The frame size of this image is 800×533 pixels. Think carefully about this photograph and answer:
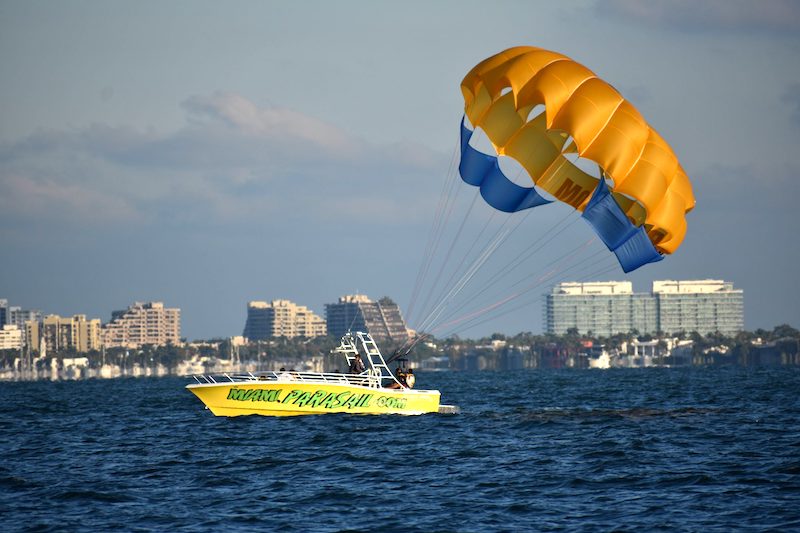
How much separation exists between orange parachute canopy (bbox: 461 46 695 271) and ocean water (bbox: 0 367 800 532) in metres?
6.12

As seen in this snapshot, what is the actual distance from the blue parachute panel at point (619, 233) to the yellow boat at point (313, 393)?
786 centimetres

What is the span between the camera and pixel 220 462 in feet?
97.7

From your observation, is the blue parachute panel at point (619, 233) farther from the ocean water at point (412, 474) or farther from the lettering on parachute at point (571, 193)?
the ocean water at point (412, 474)

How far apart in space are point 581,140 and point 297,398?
12404 mm

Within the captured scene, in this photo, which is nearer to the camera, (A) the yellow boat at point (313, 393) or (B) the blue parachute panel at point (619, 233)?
(B) the blue parachute panel at point (619, 233)

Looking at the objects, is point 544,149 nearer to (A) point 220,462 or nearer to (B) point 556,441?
(B) point 556,441

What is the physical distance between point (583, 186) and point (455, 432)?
8113mm

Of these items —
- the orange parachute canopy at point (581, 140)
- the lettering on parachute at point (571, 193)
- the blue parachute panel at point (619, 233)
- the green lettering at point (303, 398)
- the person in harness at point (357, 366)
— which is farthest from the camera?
the person in harness at point (357, 366)

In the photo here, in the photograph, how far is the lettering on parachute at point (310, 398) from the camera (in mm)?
37688

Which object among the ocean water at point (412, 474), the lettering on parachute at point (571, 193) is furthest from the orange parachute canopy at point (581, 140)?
the ocean water at point (412, 474)

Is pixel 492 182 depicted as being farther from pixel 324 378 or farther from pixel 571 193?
pixel 324 378

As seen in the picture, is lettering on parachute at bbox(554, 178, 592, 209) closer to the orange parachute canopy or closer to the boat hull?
the orange parachute canopy

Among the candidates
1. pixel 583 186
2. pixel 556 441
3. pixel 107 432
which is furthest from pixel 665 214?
pixel 107 432

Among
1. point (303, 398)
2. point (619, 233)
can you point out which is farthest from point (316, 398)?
point (619, 233)
